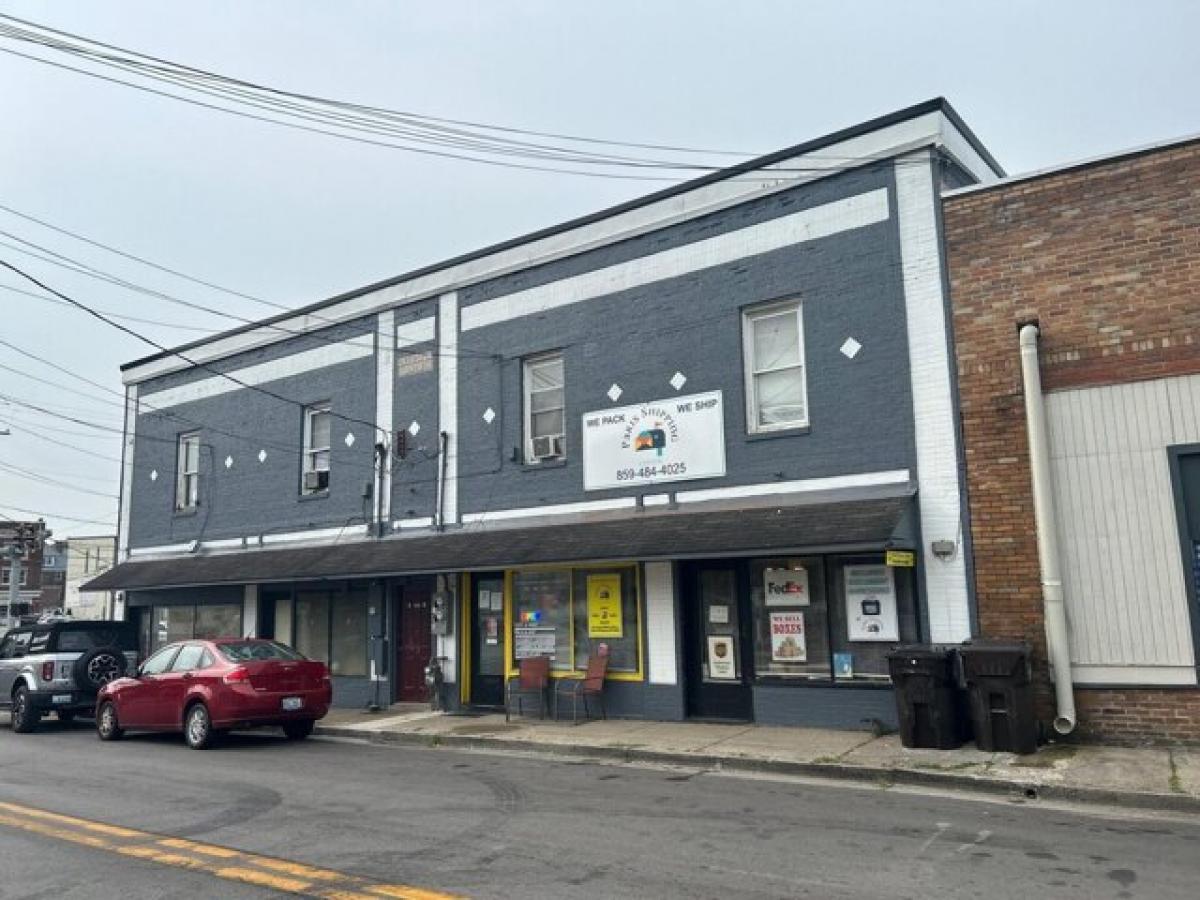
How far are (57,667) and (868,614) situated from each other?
Result: 1357cm

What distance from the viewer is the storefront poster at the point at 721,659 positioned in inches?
517

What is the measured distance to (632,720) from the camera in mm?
13680

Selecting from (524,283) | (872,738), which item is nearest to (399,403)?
(524,283)

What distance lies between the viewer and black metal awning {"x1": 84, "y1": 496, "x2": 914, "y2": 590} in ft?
37.1

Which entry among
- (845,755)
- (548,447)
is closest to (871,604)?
(845,755)

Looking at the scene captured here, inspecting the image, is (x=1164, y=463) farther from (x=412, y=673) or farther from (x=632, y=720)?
(x=412, y=673)

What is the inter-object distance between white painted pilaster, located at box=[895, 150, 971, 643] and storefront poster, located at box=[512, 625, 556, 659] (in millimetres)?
5974

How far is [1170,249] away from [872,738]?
6354 millimetres

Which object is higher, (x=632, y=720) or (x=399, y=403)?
(x=399, y=403)

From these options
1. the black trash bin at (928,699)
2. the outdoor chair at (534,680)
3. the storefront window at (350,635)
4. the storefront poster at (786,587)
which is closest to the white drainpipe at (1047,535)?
the black trash bin at (928,699)

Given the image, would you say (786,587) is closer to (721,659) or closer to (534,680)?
(721,659)

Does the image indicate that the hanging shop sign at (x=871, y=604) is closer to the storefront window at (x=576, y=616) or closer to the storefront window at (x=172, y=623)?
the storefront window at (x=576, y=616)

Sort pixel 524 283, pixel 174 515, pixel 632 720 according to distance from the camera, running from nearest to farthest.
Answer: pixel 632 720 < pixel 524 283 < pixel 174 515

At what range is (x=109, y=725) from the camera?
14.9 metres
